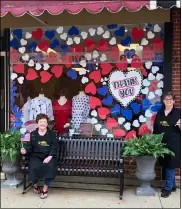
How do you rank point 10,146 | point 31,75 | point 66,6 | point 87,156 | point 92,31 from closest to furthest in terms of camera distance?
point 66,6
point 10,146
point 87,156
point 92,31
point 31,75

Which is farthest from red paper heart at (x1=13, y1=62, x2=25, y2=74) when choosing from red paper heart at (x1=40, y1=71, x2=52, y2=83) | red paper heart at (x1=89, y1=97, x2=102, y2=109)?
red paper heart at (x1=89, y1=97, x2=102, y2=109)

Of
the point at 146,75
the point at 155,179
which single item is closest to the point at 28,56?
the point at 146,75

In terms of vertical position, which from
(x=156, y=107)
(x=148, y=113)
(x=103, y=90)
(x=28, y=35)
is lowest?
(x=148, y=113)

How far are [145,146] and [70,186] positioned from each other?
1436 millimetres

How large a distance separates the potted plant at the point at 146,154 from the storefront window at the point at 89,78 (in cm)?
77

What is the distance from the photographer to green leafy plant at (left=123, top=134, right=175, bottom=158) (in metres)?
5.06

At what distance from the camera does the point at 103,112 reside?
6.11 m

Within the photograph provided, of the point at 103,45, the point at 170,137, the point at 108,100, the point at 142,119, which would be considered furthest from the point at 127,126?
the point at 103,45

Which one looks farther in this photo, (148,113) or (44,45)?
(44,45)

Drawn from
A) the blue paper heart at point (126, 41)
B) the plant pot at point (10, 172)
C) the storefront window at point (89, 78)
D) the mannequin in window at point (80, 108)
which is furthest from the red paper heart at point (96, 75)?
the plant pot at point (10, 172)

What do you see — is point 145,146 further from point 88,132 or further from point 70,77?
point 70,77

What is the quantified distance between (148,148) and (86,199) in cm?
116

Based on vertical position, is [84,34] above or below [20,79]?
above

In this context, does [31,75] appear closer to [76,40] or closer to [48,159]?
[76,40]
